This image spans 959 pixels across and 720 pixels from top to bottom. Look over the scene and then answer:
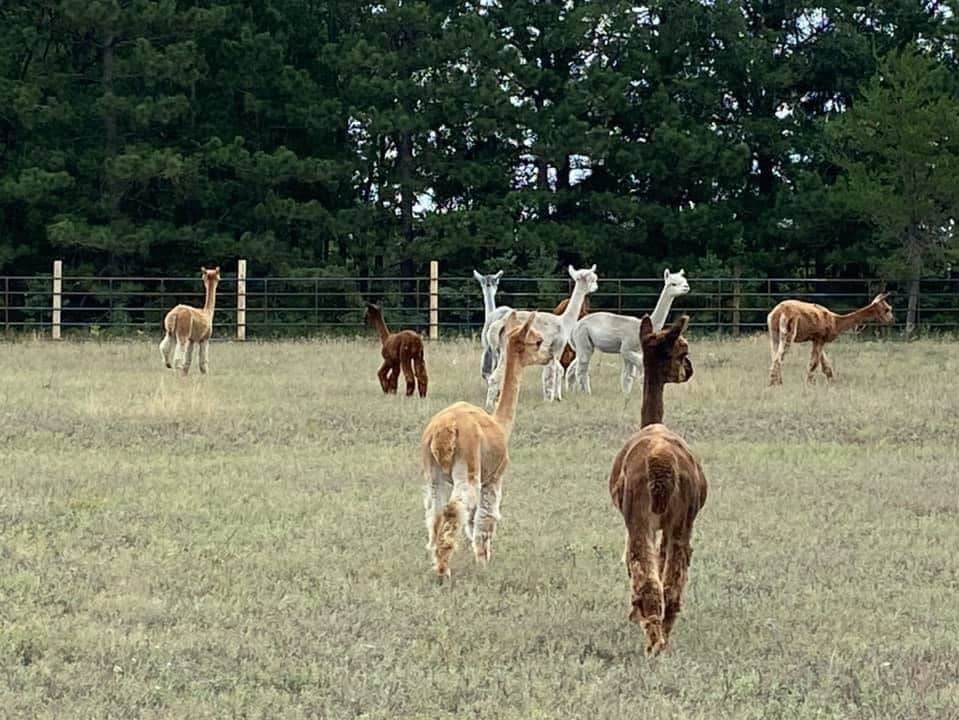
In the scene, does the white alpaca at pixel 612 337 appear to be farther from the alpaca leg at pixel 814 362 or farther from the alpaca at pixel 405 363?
the alpaca at pixel 405 363

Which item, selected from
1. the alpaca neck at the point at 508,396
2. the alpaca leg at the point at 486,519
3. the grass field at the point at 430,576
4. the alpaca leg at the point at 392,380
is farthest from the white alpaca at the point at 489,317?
the alpaca leg at the point at 486,519

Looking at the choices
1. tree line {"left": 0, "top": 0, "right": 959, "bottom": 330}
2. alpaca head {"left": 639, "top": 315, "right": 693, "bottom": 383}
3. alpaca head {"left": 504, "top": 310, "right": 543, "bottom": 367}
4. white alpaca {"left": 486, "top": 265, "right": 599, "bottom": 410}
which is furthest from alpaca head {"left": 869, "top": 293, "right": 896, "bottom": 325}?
alpaca head {"left": 639, "top": 315, "right": 693, "bottom": 383}

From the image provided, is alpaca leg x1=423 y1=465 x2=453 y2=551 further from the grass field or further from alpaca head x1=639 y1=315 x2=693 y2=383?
alpaca head x1=639 y1=315 x2=693 y2=383

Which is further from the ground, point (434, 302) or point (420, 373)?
point (434, 302)

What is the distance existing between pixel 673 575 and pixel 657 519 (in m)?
0.25

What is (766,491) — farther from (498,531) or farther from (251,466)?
(251,466)

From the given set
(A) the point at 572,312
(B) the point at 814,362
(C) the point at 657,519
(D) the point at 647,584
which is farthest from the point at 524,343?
(B) the point at 814,362

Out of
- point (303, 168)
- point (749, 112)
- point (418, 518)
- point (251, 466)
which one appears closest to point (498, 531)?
point (418, 518)

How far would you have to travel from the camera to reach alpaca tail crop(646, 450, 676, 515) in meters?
5.14

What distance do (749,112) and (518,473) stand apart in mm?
25588

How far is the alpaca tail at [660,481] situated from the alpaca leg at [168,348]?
13583mm

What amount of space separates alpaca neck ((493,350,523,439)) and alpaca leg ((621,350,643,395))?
26.5 ft

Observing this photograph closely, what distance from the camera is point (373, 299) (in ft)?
101

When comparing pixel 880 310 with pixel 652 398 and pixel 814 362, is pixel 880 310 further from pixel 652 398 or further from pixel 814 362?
pixel 652 398
